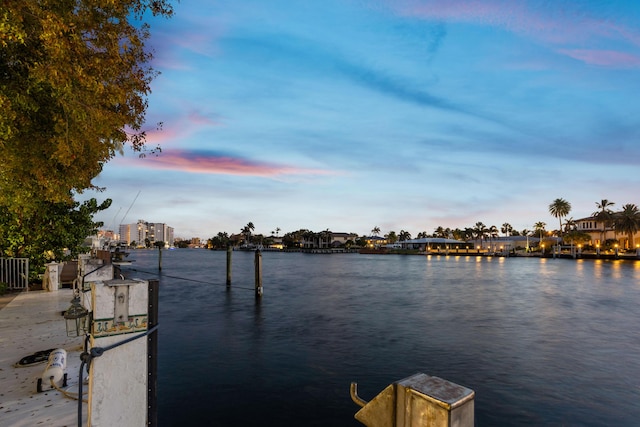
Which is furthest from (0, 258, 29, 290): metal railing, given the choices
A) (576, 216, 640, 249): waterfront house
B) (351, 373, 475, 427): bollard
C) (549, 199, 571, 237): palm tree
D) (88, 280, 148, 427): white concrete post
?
(549, 199, 571, 237): palm tree

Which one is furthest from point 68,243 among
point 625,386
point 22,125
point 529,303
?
point 529,303

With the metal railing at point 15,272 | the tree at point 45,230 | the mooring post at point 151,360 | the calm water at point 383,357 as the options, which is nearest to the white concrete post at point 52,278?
the metal railing at point 15,272

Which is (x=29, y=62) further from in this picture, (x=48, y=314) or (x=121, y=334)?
(x=48, y=314)

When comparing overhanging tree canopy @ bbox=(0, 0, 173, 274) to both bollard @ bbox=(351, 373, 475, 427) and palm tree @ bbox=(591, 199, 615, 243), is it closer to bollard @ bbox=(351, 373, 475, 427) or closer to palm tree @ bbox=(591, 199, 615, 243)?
bollard @ bbox=(351, 373, 475, 427)

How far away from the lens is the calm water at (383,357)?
11.3m

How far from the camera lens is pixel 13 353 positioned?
9.58 m

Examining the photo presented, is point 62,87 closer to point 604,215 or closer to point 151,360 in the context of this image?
point 151,360

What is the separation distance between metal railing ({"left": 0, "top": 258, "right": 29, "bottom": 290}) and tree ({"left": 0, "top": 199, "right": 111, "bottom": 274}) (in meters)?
0.88

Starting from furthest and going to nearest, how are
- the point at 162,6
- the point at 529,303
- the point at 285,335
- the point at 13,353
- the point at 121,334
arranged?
the point at 529,303 < the point at 285,335 < the point at 162,6 < the point at 13,353 < the point at 121,334

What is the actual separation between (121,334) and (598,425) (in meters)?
13.0

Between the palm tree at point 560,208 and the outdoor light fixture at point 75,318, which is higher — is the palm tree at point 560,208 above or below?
above

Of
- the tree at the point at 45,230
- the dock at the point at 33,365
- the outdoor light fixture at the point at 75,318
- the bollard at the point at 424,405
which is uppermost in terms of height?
the tree at the point at 45,230

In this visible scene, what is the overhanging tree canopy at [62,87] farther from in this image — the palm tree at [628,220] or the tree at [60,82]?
the palm tree at [628,220]

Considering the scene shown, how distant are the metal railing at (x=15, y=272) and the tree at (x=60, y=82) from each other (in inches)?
505
